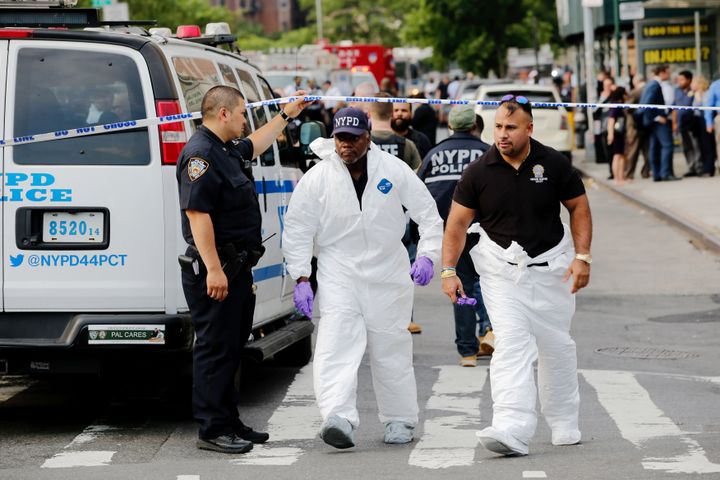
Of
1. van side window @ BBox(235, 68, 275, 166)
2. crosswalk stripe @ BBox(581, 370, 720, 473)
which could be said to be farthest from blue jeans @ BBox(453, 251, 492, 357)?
van side window @ BBox(235, 68, 275, 166)

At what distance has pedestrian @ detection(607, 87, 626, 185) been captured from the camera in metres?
24.1

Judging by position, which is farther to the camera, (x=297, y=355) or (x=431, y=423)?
(x=297, y=355)

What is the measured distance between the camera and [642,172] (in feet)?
86.8

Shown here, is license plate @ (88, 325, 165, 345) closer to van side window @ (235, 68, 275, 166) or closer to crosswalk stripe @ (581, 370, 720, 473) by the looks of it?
van side window @ (235, 68, 275, 166)

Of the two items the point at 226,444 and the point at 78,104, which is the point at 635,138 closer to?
the point at 78,104

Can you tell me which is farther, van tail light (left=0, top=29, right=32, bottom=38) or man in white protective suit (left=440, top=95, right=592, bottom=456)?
van tail light (left=0, top=29, right=32, bottom=38)

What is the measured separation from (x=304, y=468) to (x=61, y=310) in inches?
62.7

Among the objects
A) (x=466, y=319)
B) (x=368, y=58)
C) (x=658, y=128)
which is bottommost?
(x=466, y=319)

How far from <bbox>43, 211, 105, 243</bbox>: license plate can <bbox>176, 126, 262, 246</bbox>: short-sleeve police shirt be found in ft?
1.69

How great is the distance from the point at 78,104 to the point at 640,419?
3.42m

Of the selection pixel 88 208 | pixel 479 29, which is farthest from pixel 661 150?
pixel 479 29

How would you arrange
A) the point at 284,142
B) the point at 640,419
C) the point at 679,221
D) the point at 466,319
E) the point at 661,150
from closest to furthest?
the point at 640,419, the point at 284,142, the point at 466,319, the point at 679,221, the point at 661,150

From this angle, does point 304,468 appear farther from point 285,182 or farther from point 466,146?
point 466,146

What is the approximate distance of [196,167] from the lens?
7316 mm
